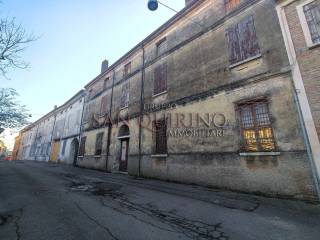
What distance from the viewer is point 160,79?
38.8 ft

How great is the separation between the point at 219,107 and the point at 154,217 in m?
5.45

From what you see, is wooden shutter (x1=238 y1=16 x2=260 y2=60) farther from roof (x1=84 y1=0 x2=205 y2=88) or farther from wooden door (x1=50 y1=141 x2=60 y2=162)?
wooden door (x1=50 y1=141 x2=60 y2=162)

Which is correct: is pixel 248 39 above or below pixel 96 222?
above

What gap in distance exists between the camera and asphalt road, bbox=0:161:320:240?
3.51 m

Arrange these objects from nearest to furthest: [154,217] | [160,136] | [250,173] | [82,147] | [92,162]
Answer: [154,217] → [250,173] → [160,136] → [92,162] → [82,147]

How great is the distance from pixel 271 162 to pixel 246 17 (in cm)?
621

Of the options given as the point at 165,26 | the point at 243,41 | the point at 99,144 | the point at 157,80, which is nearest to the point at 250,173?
the point at 243,41

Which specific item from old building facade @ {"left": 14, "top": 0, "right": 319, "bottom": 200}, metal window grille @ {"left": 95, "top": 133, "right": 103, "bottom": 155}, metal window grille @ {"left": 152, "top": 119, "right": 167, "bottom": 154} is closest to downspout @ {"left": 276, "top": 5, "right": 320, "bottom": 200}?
old building facade @ {"left": 14, "top": 0, "right": 319, "bottom": 200}

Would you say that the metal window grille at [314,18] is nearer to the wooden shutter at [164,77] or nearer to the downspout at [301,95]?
the downspout at [301,95]

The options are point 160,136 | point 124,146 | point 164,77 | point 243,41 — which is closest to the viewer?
point 243,41

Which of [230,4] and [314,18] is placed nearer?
[314,18]

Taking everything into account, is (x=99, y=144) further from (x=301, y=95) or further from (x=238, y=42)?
(x=301, y=95)

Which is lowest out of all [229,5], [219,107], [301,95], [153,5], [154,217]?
[154,217]

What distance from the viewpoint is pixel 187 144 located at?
29.8ft
